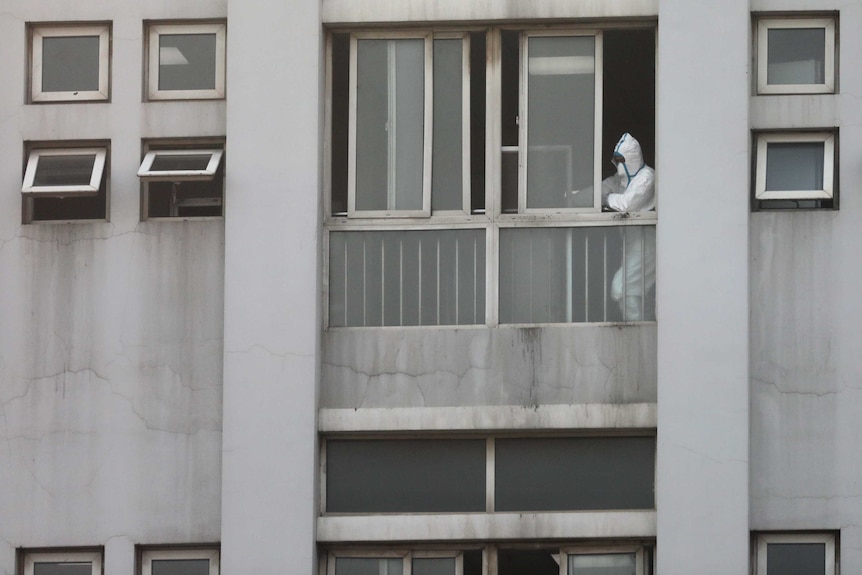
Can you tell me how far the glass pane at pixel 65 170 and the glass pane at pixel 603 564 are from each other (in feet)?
18.5

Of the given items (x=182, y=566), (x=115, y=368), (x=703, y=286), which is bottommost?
(x=182, y=566)

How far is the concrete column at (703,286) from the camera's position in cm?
1441

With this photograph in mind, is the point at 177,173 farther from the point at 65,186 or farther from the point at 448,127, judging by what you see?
the point at 448,127

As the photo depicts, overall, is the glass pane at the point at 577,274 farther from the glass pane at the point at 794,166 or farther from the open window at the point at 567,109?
the glass pane at the point at 794,166

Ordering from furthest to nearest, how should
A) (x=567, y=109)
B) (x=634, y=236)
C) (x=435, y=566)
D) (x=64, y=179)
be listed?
(x=567, y=109) < (x=64, y=179) < (x=634, y=236) < (x=435, y=566)

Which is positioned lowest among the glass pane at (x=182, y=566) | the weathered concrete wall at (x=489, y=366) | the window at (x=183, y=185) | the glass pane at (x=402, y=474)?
the glass pane at (x=182, y=566)

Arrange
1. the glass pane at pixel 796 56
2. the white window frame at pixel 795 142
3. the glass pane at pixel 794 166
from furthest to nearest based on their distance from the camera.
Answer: the glass pane at pixel 796 56
the glass pane at pixel 794 166
the white window frame at pixel 795 142

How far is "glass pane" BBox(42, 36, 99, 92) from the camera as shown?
15.4m

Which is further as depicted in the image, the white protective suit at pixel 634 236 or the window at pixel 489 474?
the white protective suit at pixel 634 236

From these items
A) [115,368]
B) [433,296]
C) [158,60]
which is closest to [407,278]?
[433,296]

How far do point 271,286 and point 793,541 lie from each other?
203 inches

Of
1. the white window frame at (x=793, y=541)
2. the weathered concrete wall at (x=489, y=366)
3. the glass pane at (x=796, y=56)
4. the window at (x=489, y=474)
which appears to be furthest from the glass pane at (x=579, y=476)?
the glass pane at (x=796, y=56)

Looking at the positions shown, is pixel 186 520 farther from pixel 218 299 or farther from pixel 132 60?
pixel 132 60

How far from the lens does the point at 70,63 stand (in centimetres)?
1545
